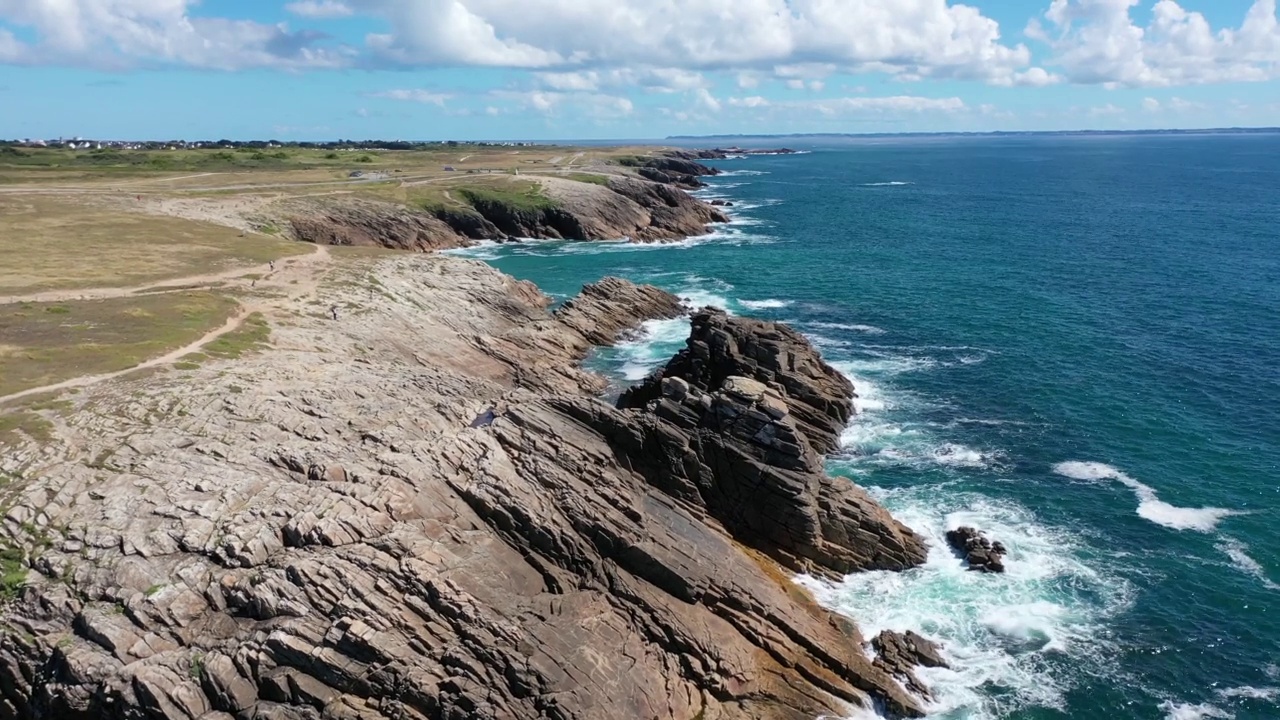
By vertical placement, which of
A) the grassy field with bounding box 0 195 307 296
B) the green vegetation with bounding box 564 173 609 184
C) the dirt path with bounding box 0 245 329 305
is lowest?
the dirt path with bounding box 0 245 329 305

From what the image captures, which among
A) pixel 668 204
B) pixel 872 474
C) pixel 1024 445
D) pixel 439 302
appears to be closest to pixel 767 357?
pixel 872 474

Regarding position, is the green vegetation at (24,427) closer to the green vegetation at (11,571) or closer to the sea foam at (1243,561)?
the green vegetation at (11,571)

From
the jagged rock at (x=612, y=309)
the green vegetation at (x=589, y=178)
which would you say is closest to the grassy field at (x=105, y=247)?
the jagged rock at (x=612, y=309)

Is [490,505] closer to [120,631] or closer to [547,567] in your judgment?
[547,567]

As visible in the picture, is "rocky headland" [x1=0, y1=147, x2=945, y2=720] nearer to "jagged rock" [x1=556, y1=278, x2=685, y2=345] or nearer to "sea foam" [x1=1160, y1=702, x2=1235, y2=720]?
"sea foam" [x1=1160, y1=702, x2=1235, y2=720]

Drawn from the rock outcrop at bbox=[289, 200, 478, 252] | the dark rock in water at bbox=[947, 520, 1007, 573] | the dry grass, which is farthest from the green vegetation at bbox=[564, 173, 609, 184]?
the dark rock in water at bbox=[947, 520, 1007, 573]
